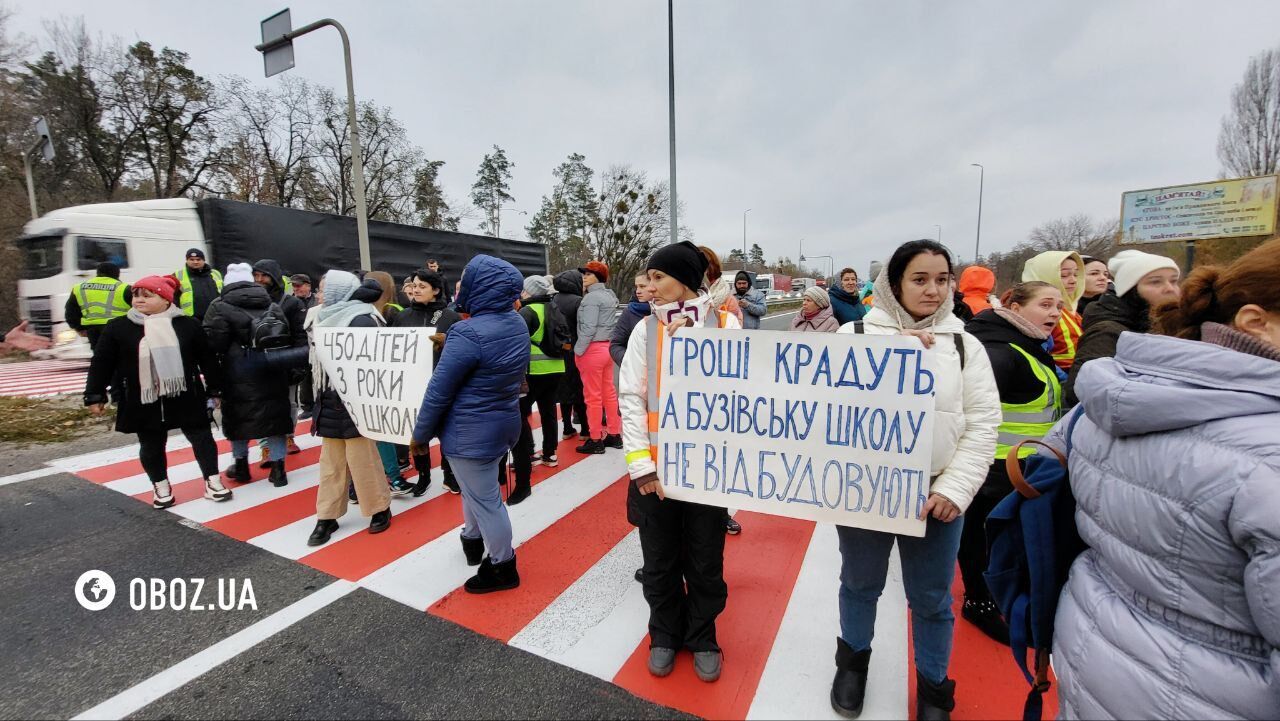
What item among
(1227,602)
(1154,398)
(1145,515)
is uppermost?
(1154,398)

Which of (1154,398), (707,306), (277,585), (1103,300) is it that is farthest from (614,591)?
(1103,300)

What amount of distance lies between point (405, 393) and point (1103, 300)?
414 cm

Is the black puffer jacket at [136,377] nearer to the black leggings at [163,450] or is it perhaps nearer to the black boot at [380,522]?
the black leggings at [163,450]

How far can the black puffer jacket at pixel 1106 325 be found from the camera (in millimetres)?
2674

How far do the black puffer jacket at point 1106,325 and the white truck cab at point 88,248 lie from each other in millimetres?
15003

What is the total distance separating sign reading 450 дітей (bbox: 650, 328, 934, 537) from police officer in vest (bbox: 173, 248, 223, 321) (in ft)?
22.6

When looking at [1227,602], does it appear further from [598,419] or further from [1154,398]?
[598,419]

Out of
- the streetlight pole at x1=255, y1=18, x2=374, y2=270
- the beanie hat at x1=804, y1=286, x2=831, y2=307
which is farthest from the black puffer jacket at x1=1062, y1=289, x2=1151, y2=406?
the streetlight pole at x1=255, y1=18, x2=374, y2=270

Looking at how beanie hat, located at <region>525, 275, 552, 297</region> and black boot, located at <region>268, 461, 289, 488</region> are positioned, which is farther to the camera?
beanie hat, located at <region>525, 275, 552, 297</region>

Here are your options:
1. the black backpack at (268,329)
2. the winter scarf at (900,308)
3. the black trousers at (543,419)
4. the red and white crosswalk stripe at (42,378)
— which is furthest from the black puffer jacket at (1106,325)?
the red and white crosswalk stripe at (42,378)

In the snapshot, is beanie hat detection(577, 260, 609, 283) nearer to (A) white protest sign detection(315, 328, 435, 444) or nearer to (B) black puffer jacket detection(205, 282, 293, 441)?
(A) white protest sign detection(315, 328, 435, 444)

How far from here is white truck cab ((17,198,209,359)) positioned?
11.5 m

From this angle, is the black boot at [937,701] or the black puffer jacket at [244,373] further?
the black puffer jacket at [244,373]

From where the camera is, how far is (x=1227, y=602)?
3.68 ft
